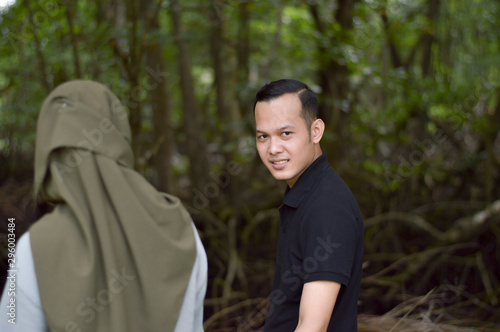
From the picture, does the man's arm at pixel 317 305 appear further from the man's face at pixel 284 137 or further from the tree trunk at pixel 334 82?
the tree trunk at pixel 334 82

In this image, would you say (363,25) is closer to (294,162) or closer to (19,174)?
(294,162)

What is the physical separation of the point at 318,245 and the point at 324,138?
120 inches

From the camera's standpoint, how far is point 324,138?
167 inches

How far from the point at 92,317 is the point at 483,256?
4.42m

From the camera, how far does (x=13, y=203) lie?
5.63m

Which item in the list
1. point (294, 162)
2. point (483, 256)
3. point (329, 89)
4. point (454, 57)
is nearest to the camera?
Result: point (294, 162)

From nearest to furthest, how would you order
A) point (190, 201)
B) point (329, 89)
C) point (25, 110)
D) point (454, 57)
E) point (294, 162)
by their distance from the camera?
1. point (294, 162)
2. point (329, 89)
3. point (190, 201)
4. point (25, 110)
5. point (454, 57)

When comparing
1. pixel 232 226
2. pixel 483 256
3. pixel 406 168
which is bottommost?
pixel 483 256

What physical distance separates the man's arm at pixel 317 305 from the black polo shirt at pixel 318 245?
2 cm

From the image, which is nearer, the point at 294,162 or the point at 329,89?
the point at 294,162

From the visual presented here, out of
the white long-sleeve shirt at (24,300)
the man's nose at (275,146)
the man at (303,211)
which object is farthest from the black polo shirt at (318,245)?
the white long-sleeve shirt at (24,300)

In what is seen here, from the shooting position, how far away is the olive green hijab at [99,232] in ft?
4.67

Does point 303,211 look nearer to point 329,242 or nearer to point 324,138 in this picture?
point 329,242

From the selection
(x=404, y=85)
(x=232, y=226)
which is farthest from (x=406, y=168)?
(x=232, y=226)
